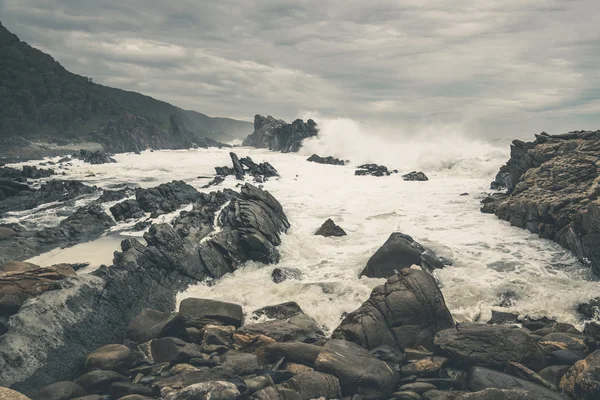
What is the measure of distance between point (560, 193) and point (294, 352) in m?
18.6

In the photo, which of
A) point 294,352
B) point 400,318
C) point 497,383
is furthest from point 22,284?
point 497,383

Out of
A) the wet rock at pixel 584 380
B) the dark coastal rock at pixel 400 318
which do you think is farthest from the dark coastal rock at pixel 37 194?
the wet rock at pixel 584 380

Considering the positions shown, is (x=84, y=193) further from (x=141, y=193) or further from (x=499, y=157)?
(x=499, y=157)

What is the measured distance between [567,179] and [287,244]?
16471mm

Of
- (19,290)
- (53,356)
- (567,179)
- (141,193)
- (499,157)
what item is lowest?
(53,356)

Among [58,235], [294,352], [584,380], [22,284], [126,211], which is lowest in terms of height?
Answer: [294,352]

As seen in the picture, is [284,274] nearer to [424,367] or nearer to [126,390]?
[424,367]

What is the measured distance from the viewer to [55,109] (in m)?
106

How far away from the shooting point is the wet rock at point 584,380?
788 centimetres

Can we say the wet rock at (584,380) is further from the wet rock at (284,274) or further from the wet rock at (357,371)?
the wet rock at (284,274)

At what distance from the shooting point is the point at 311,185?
41.4m

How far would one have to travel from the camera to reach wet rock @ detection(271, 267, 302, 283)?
1683 cm

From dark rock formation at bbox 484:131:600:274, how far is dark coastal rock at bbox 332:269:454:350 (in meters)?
9.20

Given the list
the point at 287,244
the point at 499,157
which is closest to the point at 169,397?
Result: the point at 287,244
